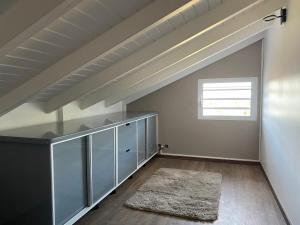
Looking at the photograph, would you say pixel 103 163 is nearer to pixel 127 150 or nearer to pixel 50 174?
pixel 127 150

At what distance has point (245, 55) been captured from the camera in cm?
414

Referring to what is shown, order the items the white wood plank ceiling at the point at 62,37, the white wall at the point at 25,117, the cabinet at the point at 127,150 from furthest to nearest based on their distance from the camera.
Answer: the cabinet at the point at 127,150 < the white wall at the point at 25,117 < the white wood plank ceiling at the point at 62,37

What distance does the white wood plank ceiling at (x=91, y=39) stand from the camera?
1512 mm

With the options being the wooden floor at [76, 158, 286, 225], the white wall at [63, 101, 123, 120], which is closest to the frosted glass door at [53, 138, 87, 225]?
the wooden floor at [76, 158, 286, 225]

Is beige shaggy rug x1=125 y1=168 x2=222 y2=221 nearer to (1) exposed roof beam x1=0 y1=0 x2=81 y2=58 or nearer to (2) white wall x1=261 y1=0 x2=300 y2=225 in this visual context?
(2) white wall x1=261 y1=0 x2=300 y2=225

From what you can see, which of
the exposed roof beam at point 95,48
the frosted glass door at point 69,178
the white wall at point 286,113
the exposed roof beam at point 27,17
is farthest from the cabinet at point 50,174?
the white wall at point 286,113

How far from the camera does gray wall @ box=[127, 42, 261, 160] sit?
4.20 m

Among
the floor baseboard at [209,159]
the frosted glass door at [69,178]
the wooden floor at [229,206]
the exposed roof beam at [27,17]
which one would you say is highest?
the exposed roof beam at [27,17]

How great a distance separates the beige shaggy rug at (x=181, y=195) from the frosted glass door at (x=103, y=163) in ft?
1.08

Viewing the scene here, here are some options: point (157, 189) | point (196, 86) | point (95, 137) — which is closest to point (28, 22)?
point (95, 137)

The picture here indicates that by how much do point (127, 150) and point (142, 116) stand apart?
0.70 m

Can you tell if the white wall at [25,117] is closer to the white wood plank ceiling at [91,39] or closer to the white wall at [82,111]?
the white wood plank ceiling at [91,39]

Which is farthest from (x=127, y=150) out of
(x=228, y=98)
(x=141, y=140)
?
(x=228, y=98)

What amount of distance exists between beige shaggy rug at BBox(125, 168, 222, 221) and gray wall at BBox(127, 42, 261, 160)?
85 cm
